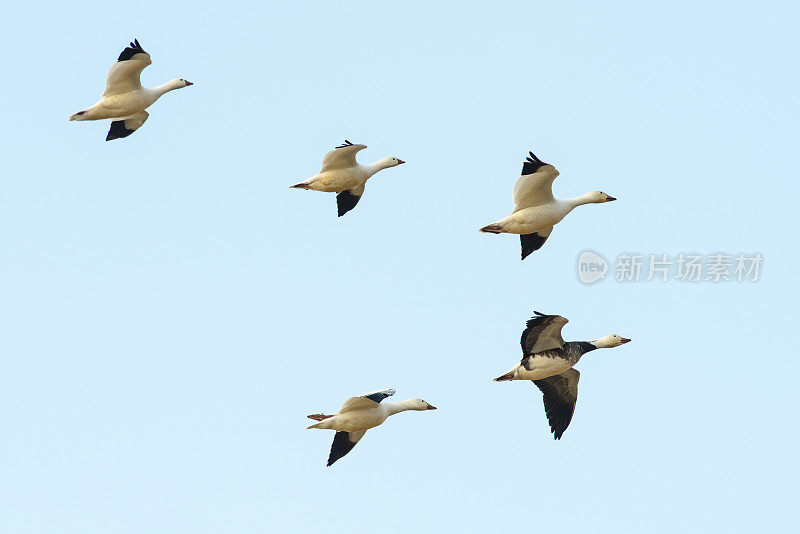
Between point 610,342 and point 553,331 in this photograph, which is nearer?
point 553,331

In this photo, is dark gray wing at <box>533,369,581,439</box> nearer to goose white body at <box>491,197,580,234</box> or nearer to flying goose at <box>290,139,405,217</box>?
goose white body at <box>491,197,580,234</box>

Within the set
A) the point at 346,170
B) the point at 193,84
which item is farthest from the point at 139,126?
the point at 346,170

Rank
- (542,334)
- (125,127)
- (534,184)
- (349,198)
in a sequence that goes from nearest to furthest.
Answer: (542,334)
(534,184)
(125,127)
(349,198)

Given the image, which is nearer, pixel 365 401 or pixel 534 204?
pixel 365 401

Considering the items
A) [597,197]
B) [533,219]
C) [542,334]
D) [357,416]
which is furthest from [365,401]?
[597,197]

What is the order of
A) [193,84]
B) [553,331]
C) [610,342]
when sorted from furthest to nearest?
[193,84]
[610,342]
[553,331]

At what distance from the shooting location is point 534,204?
26406mm

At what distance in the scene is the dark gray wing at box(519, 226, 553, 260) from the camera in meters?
27.5

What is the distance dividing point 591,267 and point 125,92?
8.98 meters

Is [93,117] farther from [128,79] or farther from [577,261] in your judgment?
[577,261]

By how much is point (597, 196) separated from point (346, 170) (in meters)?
4.66

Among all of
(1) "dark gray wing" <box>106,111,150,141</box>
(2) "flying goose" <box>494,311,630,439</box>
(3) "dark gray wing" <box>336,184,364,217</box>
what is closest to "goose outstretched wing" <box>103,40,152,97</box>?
(1) "dark gray wing" <box>106,111,150,141</box>

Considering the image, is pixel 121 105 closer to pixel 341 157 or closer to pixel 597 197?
pixel 341 157

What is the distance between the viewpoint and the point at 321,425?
81.1ft
